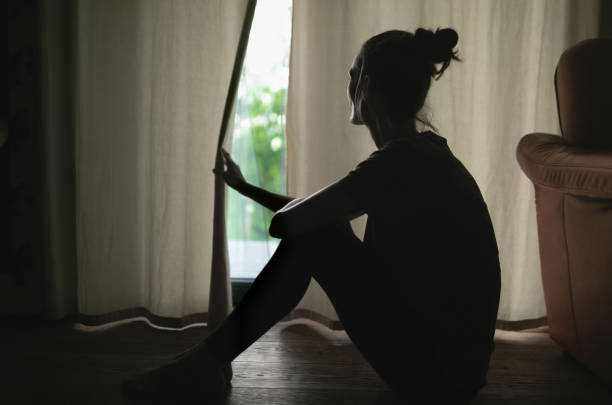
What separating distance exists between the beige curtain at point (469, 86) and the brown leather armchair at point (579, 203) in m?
0.22

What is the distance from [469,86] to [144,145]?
1188 millimetres

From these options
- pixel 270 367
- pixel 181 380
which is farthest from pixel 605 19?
pixel 181 380

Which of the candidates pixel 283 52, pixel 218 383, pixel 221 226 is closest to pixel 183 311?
pixel 221 226

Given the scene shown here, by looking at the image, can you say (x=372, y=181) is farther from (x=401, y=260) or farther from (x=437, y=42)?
(x=437, y=42)

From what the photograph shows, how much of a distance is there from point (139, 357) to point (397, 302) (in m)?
0.87

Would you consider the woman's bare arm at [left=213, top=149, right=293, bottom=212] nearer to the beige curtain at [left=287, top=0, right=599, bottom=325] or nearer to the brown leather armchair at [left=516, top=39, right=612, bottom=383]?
the beige curtain at [left=287, top=0, right=599, bottom=325]

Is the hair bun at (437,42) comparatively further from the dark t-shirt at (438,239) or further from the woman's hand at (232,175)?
the woman's hand at (232,175)

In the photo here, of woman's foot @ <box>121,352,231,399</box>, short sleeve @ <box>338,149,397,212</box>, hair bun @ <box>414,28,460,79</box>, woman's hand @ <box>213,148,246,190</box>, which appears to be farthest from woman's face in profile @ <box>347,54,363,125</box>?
woman's foot @ <box>121,352,231,399</box>

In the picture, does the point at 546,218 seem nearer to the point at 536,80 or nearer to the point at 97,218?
the point at 536,80

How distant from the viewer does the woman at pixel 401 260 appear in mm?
916

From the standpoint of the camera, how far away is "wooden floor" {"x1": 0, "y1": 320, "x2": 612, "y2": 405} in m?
1.17

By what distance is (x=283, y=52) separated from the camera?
5.51 ft

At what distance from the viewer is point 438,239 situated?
36.3 inches

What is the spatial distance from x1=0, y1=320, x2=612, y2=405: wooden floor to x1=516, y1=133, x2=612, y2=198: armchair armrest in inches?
22.1
